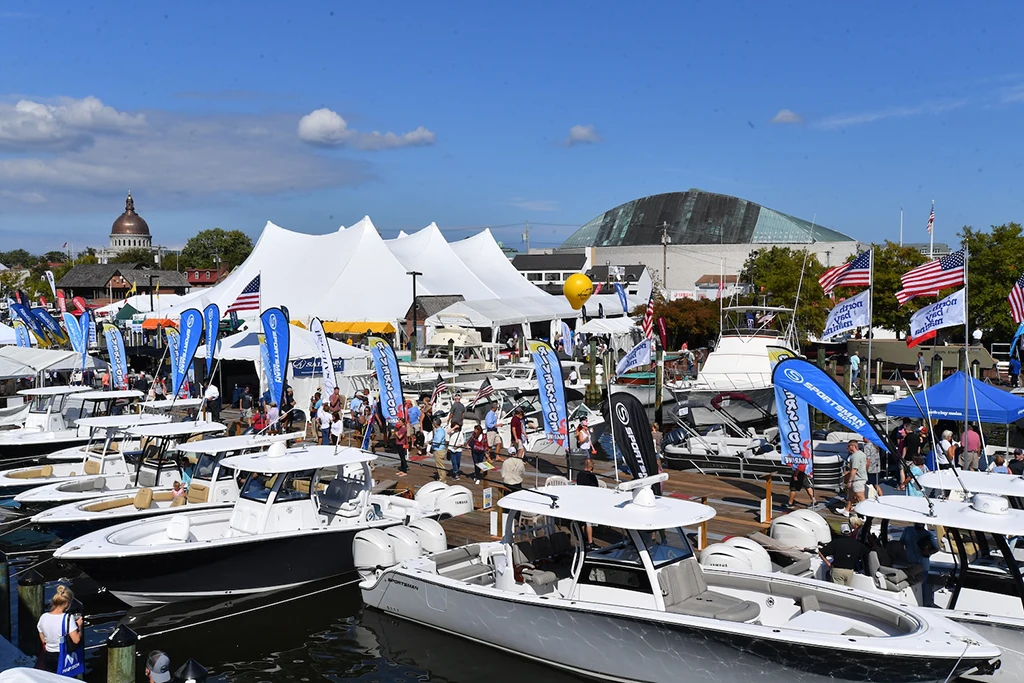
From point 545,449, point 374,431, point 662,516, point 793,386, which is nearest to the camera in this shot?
point 662,516

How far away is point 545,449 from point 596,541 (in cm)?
1271

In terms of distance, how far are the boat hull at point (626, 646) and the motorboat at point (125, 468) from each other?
290 inches

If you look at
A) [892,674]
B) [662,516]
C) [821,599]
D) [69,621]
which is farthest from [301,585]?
[892,674]

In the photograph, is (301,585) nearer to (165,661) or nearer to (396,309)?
(165,661)

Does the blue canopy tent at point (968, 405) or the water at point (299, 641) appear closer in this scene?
the water at point (299, 641)

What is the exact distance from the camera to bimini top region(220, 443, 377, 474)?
14828 millimetres

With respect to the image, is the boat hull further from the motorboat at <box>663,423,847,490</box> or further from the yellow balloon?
the yellow balloon

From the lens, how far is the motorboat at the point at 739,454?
21.3 metres

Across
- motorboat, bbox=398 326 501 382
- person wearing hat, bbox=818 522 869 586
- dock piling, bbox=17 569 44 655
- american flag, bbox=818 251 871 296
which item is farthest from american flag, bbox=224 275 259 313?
person wearing hat, bbox=818 522 869 586

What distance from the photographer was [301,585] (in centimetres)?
1534

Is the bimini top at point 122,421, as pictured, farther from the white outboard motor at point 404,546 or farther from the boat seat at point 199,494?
the white outboard motor at point 404,546

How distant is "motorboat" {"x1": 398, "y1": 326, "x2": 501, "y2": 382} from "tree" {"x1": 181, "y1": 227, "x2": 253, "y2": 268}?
100304 mm

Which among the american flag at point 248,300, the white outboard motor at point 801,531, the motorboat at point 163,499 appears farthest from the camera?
the american flag at point 248,300

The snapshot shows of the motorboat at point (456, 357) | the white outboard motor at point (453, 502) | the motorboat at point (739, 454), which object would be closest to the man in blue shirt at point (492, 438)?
the white outboard motor at point (453, 502)
